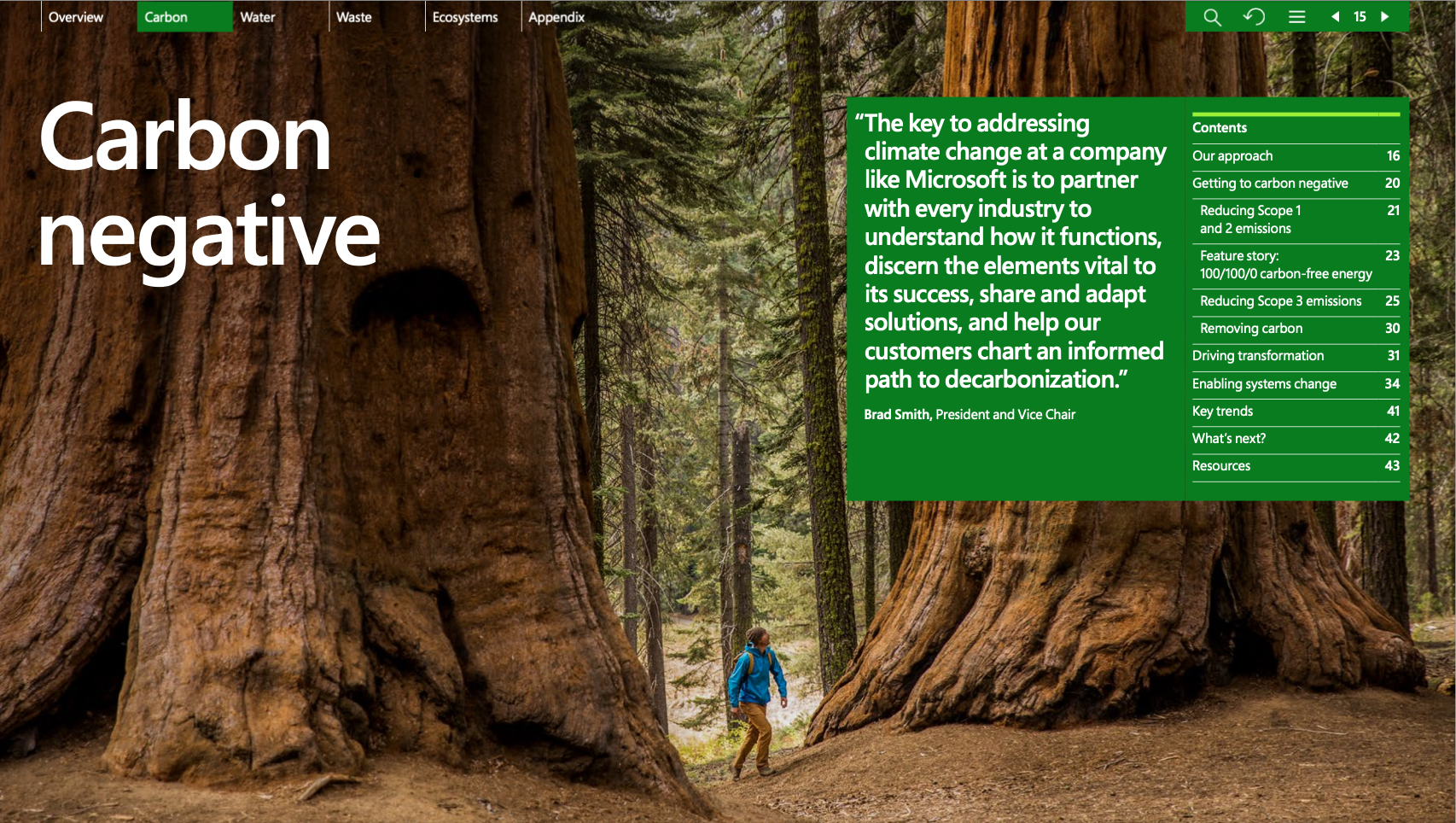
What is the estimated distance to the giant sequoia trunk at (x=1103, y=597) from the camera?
9.05 meters

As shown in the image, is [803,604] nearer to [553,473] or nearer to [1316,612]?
[1316,612]

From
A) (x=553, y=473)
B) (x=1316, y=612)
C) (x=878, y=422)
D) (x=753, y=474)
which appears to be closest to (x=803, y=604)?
(x=753, y=474)

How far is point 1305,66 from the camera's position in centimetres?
1311

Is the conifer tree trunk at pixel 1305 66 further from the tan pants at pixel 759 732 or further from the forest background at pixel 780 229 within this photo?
the tan pants at pixel 759 732

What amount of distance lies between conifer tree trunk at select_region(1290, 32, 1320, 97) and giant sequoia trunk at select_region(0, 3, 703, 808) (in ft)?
35.1

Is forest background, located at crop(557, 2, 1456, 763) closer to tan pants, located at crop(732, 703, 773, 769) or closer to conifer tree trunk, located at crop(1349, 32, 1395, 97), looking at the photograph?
conifer tree trunk, located at crop(1349, 32, 1395, 97)

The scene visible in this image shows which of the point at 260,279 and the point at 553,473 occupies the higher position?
the point at 260,279

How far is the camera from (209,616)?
4.77 m

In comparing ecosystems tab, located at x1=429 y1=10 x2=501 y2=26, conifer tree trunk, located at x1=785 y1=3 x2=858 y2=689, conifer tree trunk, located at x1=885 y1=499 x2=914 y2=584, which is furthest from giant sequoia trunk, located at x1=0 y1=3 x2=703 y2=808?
conifer tree trunk, located at x1=885 y1=499 x2=914 y2=584

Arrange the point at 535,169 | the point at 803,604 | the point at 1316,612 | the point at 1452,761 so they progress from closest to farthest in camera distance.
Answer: the point at 535,169 → the point at 1452,761 → the point at 1316,612 → the point at 803,604

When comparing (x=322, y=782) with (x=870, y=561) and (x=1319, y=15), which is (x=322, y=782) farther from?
(x=870, y=561)

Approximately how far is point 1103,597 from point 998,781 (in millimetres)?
2167

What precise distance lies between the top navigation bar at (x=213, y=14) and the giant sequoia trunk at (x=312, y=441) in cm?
7

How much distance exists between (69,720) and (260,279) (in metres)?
2.21
